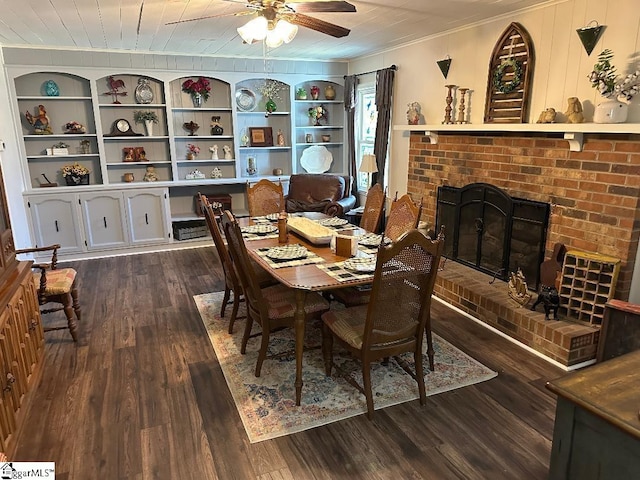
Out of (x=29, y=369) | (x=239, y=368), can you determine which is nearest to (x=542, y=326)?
(x=239, y=368)

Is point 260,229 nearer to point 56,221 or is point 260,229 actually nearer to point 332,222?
point 332,222

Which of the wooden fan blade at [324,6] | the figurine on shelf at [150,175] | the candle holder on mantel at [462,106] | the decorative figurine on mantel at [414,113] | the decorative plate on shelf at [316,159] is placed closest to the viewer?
the wooden fan blade at [324,6]

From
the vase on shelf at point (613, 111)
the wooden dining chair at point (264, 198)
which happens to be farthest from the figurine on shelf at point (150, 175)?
the vase on shelf at point (613, 111)

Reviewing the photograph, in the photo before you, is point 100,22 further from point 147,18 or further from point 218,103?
point 218,103

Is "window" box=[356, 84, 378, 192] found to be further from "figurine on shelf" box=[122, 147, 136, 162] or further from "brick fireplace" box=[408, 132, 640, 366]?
"figurine on shelf" box=[122, 147, 136, 162]

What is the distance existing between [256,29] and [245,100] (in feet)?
11.7

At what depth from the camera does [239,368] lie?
2.89m

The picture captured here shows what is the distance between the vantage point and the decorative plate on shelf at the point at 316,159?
6.48 m

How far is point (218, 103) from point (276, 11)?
3662 mm

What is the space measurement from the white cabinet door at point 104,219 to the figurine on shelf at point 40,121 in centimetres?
86

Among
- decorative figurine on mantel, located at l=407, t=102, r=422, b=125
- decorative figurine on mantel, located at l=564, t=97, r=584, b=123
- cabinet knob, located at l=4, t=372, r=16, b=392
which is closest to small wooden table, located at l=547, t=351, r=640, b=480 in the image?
decorative figurine on mantel, located at l=564, t=97, r=584, b=123

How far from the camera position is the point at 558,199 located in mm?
3240

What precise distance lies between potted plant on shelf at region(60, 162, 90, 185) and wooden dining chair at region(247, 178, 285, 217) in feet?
7.30

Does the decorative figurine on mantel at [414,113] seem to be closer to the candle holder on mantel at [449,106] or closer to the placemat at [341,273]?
the candle holder on mantel at [449,106]
